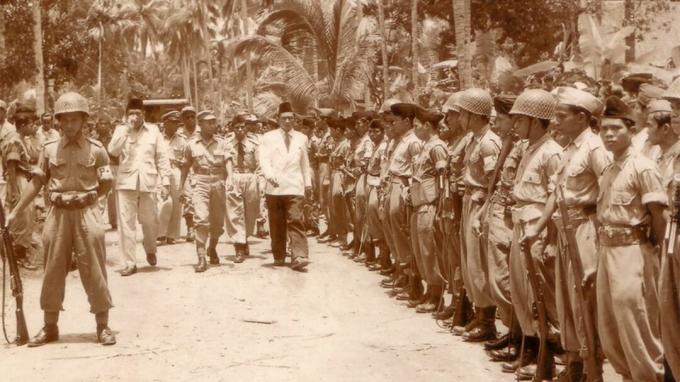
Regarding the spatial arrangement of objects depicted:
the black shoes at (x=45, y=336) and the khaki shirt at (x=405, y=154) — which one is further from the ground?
the khaki shirt at (x=405, y=154)

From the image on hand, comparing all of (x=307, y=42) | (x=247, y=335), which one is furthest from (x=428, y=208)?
(x=307, y=42)

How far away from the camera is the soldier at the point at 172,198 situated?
1591 centimetres

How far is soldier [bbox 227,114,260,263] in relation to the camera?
14266mm

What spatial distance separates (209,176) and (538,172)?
278 inches

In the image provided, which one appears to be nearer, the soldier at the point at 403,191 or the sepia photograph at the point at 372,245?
the sepia photograph at the point at 372,245

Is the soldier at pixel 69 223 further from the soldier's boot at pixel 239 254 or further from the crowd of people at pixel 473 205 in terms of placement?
the soldier's boot at pixel 239 254

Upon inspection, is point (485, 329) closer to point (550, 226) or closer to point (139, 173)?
point (550, 226)

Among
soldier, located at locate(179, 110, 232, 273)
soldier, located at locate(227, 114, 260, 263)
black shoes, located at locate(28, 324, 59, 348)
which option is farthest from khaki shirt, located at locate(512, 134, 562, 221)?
soldier, located at locate(227, 114, 260, 263)

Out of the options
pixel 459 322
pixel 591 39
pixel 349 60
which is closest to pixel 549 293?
pixel 459 322

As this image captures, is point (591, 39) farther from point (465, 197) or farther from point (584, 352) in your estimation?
point (584, 352)

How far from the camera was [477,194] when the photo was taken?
8117mm

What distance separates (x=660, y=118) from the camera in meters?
6.43

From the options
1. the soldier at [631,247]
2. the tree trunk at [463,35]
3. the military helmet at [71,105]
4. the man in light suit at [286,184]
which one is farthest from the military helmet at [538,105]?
the tree trunk at [463,35]

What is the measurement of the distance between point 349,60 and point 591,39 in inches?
262
